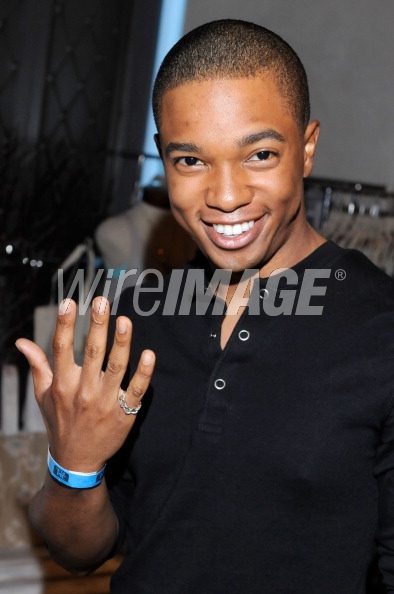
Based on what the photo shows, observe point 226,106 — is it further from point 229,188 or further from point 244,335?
point 244,335

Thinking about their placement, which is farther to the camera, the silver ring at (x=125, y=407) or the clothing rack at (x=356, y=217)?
the clothing rack at (x=356, y=217)

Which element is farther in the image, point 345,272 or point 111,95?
point 111,95

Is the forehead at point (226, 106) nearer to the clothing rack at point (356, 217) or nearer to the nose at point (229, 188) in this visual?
the nose at point (229, 188)

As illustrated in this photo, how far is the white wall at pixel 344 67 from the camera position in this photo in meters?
3.48

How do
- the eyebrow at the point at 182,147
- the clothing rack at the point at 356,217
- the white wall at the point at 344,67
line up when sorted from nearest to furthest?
the eyebrow at the point at 182,147
the clothing rack at the point at 356,217
the white wall at the point at 344,67

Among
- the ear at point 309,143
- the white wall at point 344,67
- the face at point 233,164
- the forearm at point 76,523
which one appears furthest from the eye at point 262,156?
the white wall at point 344,67

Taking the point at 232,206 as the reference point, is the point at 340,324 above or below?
below

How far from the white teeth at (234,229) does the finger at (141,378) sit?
21cm

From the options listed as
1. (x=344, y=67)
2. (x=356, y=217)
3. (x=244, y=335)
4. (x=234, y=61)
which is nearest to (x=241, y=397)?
(x=244, y=335)

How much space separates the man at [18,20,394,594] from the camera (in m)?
1.09

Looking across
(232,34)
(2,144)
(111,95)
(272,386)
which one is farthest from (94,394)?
(111,95)

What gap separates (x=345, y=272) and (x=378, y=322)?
100mm

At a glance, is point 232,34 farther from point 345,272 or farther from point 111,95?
point 111,95

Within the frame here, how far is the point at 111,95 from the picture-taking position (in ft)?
11.9
